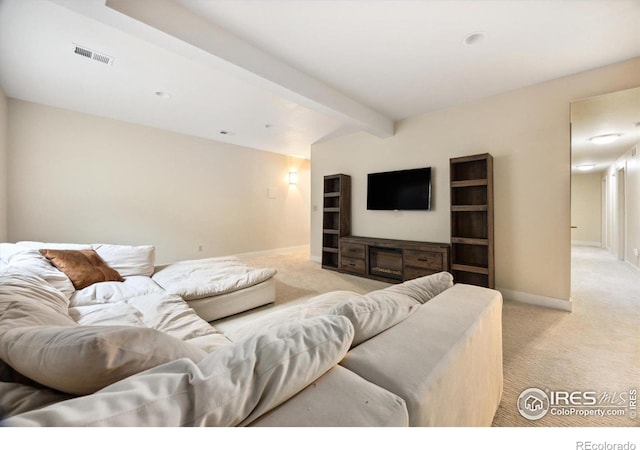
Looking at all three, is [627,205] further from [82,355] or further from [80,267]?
[80,267]

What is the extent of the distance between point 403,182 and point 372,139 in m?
0.98

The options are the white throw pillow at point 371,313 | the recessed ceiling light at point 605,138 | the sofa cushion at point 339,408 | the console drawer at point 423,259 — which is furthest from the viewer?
the console drawer at point 423,259

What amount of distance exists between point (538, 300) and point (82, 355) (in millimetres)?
3731

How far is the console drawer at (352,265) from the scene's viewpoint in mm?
3973

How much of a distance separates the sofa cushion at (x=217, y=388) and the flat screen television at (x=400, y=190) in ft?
11.1

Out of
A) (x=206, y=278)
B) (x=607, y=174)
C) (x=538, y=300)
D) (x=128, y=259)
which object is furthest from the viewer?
(x=607, y=174)

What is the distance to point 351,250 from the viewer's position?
409cm

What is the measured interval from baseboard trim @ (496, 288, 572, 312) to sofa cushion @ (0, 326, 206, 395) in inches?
139

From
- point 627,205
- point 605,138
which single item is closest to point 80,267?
point 605,138

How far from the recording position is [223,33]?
202cm

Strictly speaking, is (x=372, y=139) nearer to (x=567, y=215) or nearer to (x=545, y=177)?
(x=545, y=177)

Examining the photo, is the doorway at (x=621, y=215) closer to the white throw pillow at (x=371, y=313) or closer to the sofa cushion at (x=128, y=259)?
the white throw pillow at (x=371, y=313)

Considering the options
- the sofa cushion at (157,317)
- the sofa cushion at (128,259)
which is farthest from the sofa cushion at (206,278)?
the sofa cushion at (157,317)

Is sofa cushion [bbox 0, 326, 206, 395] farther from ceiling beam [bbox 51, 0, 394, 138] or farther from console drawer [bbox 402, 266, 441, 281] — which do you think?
console drawer [bbox 402, 266, 441, 281]
